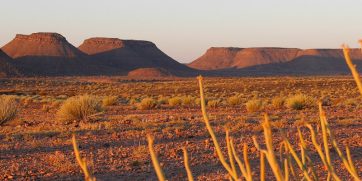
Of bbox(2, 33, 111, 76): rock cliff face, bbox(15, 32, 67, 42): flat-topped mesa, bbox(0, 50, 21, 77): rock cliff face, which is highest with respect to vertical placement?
bbox(15, 32, 67, 42): flat-topped mesa

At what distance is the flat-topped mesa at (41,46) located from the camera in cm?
12812

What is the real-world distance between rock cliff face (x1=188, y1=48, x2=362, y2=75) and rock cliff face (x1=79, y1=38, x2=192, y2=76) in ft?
80.7

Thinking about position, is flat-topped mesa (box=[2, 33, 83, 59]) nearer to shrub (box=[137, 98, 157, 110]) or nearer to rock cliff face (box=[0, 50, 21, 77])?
rock cliff face (box=[0, 50, 21, 77])

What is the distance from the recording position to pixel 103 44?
15538 cm

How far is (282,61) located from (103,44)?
62782mm

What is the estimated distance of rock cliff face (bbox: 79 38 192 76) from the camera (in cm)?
14225

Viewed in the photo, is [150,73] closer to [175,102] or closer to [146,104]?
[175,102]

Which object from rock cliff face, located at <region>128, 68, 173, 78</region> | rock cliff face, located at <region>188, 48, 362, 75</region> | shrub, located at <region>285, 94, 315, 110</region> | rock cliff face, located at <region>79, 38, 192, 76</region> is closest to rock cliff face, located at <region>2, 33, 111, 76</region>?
rock cliff face, located at <region>128, 68, 173, 78</region>

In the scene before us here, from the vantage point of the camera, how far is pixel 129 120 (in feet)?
61.3

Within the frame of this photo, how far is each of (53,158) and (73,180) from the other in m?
1.97

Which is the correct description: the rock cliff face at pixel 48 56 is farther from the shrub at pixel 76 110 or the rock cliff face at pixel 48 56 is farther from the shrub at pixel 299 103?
the shrub at pixel 76 110

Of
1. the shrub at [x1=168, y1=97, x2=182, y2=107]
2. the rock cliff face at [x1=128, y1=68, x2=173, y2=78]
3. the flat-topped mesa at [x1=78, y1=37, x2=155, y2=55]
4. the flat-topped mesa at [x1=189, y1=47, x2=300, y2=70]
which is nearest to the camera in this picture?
the shrub at [x1=168, y1=97, x2=182, y2=107]

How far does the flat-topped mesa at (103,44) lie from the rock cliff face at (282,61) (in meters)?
30.5

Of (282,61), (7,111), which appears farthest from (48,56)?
(7,111)
